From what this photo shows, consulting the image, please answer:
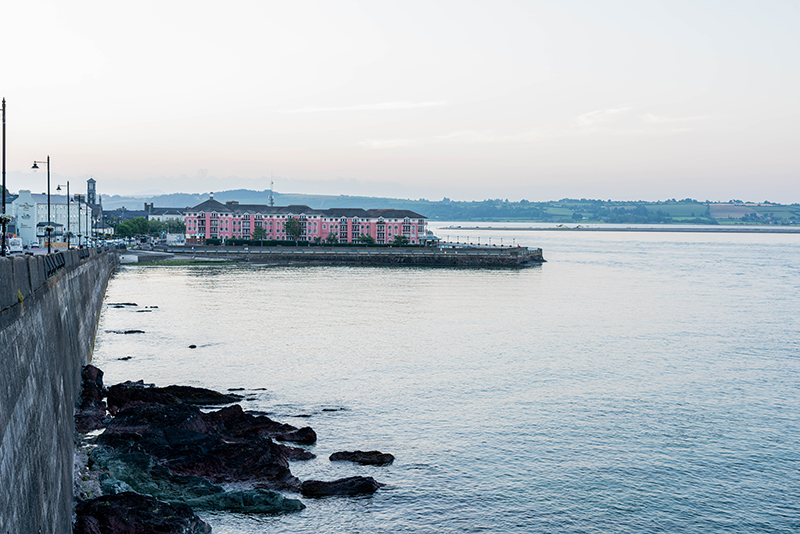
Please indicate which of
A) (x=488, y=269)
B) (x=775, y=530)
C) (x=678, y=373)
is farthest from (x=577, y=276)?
(x=775, y=530)

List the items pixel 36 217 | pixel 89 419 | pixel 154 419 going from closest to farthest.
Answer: pixel 154 419, pixel 89 419, pixel 36 217

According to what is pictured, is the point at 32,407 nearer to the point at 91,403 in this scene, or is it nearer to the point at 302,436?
the point at 302,436

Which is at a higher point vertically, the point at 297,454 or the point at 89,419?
the point at 89,419

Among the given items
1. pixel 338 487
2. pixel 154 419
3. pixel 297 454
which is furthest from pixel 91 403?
pixel 338 487

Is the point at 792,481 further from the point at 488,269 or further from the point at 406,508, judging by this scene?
the point at 488,269

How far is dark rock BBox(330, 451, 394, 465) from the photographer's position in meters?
22.9

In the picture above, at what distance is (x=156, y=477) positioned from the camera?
20.8 m

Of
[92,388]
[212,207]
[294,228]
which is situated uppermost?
[212,207]

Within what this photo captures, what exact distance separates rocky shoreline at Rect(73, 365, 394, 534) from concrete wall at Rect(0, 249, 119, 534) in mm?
1392

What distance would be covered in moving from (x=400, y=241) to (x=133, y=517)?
13589 cm

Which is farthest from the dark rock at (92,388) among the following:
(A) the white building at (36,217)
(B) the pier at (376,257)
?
(B) the pier at (376,257)

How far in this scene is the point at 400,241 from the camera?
500ft

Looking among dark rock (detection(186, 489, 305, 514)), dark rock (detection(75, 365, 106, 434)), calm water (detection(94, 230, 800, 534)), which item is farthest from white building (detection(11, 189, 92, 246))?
dark rock (detection(186, 489, 305, 514))

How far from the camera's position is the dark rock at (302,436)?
80.9ft
